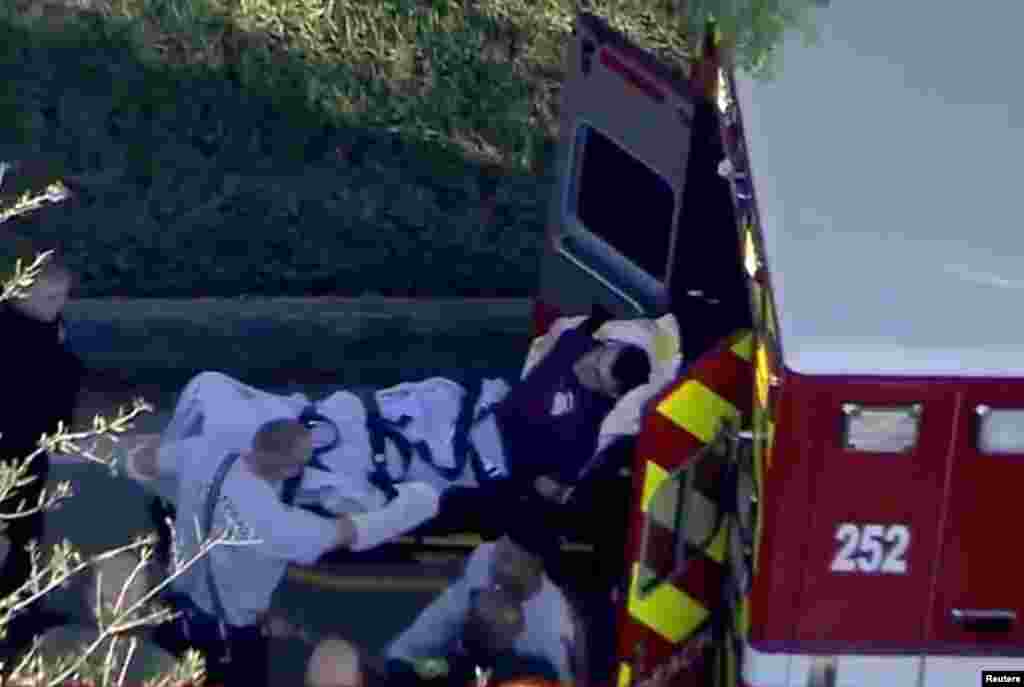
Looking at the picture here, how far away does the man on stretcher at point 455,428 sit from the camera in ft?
23.0

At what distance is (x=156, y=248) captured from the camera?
9.94 meters

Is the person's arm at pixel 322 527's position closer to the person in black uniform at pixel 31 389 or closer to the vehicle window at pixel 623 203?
the person in black uniform at pixel 31 389

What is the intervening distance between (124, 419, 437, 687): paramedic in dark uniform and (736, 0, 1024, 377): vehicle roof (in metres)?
1.66

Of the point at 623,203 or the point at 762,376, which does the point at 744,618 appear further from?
the point at 623,203

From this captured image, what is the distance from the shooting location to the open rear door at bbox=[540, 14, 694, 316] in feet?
24.3

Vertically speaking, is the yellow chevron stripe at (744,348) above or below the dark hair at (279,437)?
above

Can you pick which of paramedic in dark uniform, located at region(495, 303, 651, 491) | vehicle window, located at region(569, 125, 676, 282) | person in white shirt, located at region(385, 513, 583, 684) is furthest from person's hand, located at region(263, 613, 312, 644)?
vehicle window, located at region(569, 125, 676, 282)

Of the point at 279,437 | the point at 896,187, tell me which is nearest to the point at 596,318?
the point at 279,437

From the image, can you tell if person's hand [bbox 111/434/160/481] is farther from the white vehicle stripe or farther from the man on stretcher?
the white vehicle stripe

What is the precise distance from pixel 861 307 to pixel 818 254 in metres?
0.27

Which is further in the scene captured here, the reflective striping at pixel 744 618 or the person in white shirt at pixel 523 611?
the person in white shirt at pixel 523 611

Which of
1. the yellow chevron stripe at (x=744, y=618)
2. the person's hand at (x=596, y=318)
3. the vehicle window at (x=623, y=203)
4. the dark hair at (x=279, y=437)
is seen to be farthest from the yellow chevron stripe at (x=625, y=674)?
the vehicle window at (x=623, y=203)

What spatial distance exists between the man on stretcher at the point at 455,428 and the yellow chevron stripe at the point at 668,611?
2.65ft

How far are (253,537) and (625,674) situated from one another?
1177 millimetres
